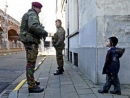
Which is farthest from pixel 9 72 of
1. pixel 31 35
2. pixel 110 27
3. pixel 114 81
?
pixel 114 81

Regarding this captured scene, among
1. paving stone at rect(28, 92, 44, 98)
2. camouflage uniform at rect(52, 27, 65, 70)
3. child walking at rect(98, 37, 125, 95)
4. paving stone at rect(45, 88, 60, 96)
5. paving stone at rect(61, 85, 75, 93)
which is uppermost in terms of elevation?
camouflage uniform at rect(52, 27, 65, 70)

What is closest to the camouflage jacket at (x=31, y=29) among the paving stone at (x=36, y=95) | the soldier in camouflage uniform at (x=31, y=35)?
the soldier in camouflage uniform at (x=31, y=35)

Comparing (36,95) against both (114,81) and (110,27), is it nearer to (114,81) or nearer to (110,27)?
(114,81)

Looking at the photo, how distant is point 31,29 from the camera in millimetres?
4762

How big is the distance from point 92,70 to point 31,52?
1949mm

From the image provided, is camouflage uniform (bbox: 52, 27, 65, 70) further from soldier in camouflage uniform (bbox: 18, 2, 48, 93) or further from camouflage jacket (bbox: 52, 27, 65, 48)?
soldier in camouflage uniform (bbox: 18, 2, 48, 93)

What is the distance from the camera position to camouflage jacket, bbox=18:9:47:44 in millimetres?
4738

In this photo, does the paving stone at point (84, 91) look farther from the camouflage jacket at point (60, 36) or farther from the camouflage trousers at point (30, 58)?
the camouflage jacket at point (60, 36)

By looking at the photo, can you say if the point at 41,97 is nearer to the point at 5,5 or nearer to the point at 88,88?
the point at 88,88

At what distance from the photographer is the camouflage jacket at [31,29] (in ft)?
15.5

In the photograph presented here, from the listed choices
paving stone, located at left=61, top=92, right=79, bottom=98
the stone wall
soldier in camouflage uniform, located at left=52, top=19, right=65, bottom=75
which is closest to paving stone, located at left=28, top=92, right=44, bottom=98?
paving stone, located at left=61, top=92, right=79, bottom=98

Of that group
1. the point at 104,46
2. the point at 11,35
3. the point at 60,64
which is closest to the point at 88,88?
the point at 104,46

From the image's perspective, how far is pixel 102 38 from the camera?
223 inches

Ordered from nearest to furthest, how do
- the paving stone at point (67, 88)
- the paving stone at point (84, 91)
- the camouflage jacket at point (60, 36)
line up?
1. the paving stone at point (84, 91)
2. the paving stone at point (67, 88)
3. the camouflage jacket at point (60, 36)
